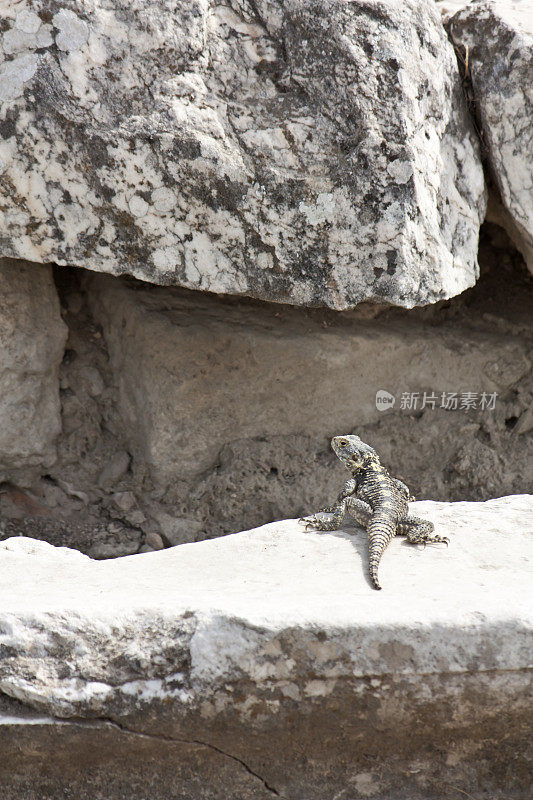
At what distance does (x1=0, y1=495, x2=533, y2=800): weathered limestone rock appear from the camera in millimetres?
2551

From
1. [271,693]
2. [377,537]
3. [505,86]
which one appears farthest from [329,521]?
[505,86]

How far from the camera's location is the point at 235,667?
2555 mm

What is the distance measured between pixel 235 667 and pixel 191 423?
7.10ft

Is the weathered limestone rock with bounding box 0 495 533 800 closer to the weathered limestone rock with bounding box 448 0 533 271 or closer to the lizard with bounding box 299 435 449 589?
the lizard with bounding box 299 435 449 589

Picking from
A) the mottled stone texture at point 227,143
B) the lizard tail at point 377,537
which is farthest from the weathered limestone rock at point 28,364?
the lizard tail at point 377,537

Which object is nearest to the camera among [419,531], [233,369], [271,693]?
[271,693]

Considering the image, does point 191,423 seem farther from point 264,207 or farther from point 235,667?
point 235,667

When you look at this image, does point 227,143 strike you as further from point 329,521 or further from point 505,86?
point 329,521

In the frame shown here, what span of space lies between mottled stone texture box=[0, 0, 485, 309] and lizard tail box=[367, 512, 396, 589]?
1137 millimetres

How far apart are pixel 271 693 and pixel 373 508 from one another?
118 cm

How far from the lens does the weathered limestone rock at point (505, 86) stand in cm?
395

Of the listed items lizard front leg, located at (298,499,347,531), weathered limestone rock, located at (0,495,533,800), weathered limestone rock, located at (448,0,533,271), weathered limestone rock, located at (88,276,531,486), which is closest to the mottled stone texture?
weathered limestone rock, located at (448,0,533,271)

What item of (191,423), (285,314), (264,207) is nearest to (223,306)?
(285,314)

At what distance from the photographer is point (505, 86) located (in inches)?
156
